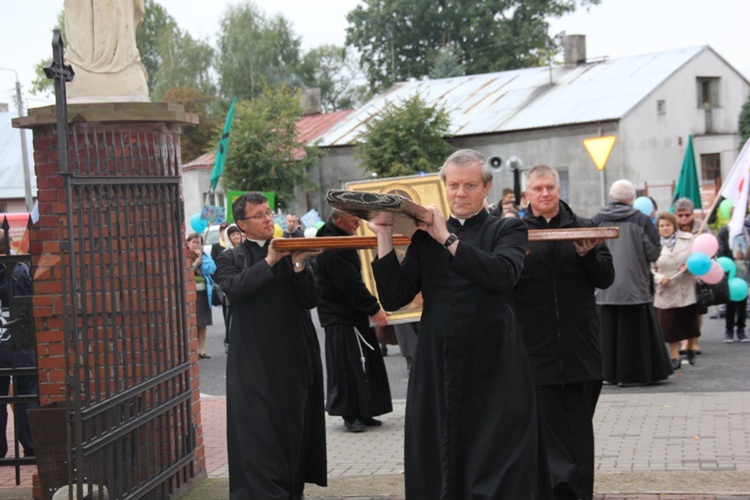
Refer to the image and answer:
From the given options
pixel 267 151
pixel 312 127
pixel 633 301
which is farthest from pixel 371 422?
pixel 312 127

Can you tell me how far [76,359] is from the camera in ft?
17.5

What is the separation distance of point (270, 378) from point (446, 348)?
1594 millimetres

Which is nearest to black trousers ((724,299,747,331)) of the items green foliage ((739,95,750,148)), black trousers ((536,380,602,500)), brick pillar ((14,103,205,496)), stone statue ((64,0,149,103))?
black trousers ((536,380,602,500))

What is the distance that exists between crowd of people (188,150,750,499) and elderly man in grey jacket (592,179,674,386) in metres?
2.69

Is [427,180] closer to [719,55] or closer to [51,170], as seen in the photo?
[51,170]

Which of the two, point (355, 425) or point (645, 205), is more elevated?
point (645, 205)

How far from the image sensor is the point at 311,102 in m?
55.4

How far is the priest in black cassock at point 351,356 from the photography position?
31.1ft

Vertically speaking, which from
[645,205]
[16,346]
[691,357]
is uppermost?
[645,205]

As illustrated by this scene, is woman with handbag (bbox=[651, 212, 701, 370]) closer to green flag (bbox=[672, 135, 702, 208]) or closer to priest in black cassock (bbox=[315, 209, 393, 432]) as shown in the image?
priest in black cassock (bbox=[315, 209, 393, 432])

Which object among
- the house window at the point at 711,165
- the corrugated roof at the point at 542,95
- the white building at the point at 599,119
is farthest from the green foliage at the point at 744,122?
the corrugated roof at the point at 542,95

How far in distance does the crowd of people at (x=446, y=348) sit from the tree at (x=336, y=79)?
2514 inches

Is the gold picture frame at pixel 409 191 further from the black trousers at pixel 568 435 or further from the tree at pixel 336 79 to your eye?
the tree at pixel 336 79

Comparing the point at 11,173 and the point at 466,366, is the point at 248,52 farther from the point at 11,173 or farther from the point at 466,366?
the point at 466,366
